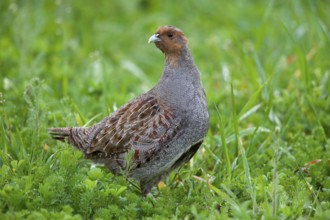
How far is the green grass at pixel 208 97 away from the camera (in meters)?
3.96

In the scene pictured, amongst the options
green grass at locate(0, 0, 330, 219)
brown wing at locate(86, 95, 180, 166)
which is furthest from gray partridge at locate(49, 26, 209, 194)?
green grass at locate(0, 0, 330, 219)

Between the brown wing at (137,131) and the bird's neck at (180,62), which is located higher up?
the bird's neck at (180,62)

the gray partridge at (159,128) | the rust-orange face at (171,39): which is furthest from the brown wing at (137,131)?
the rust-orange face at (171,39)

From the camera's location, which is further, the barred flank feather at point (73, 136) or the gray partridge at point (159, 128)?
the barred flank feather at point (73, 136)

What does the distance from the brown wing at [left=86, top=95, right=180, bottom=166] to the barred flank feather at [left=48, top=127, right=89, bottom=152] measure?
8 centimetres

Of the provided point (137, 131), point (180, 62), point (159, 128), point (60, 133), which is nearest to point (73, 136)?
point (60, 133)

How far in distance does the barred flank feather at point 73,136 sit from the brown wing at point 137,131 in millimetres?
82

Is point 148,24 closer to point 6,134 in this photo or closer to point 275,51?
A: point 275,51

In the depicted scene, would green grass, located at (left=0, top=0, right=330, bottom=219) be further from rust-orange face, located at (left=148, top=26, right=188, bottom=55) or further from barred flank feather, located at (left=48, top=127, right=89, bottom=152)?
rust-orange face, located at (left=148, top=26, right=188, bottom=55)

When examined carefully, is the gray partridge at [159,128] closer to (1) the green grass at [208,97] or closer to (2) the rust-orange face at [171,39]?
(2) the rust-orange face at [171,39]

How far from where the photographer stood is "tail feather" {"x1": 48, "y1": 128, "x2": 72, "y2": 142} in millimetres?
4738

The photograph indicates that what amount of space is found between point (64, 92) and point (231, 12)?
3.81 m

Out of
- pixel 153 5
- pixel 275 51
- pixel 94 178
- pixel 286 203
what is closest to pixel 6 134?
pixel 94 178

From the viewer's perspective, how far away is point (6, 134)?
4.88m
